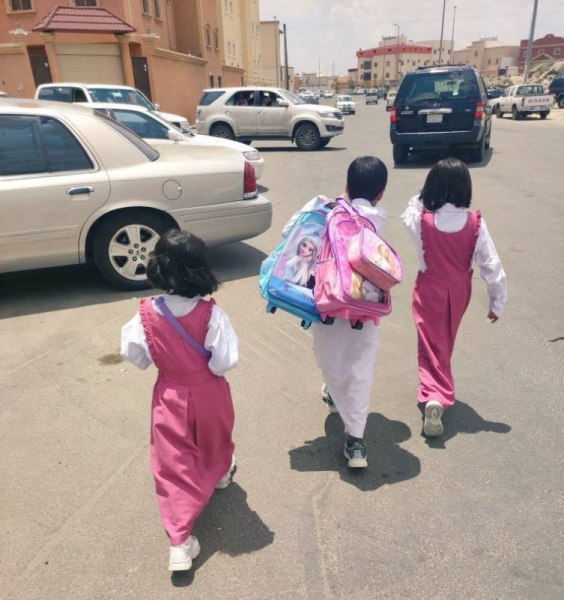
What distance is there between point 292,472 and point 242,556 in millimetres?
575

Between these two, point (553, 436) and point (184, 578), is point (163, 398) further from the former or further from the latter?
point (553, 436)

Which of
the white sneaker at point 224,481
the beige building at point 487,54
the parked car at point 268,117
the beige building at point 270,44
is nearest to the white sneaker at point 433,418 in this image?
the white sneaker at point 224,481

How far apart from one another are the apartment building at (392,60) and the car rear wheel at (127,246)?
122917 millimetres

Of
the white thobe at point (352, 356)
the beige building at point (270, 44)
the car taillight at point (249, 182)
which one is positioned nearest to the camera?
the white thobe at point (352, 356)

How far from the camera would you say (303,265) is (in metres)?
2.59

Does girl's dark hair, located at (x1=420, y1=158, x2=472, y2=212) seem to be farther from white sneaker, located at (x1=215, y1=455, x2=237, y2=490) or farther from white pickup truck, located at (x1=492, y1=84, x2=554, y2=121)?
white pickup truck, located at (x1=492, y1=84, x2=554, y2=121)

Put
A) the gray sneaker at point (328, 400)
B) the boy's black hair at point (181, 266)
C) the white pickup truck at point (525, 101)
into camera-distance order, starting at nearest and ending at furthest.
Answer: the boy's black hair at point (181, 266) < the gray sneaker at point (328, 400) < the white pickup truck at point (525, 101)

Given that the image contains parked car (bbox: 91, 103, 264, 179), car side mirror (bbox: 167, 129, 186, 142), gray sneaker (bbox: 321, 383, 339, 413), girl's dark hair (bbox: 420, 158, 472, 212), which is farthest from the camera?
parked car (bbox: 91, 103, 264, 179)

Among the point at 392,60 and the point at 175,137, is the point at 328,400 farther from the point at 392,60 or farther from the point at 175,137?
the point at 392,60

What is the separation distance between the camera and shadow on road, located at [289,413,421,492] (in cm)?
266

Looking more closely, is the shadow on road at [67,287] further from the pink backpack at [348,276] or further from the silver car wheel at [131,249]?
the pink backpack at [348,276]

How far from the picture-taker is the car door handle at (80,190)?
4.59 metres

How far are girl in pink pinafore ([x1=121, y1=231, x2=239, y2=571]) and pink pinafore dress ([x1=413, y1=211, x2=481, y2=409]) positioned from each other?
1.31 metres

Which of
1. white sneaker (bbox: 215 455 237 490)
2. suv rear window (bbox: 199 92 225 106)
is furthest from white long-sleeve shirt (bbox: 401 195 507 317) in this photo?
suv rear window (bbox: 199 92 225 106)
